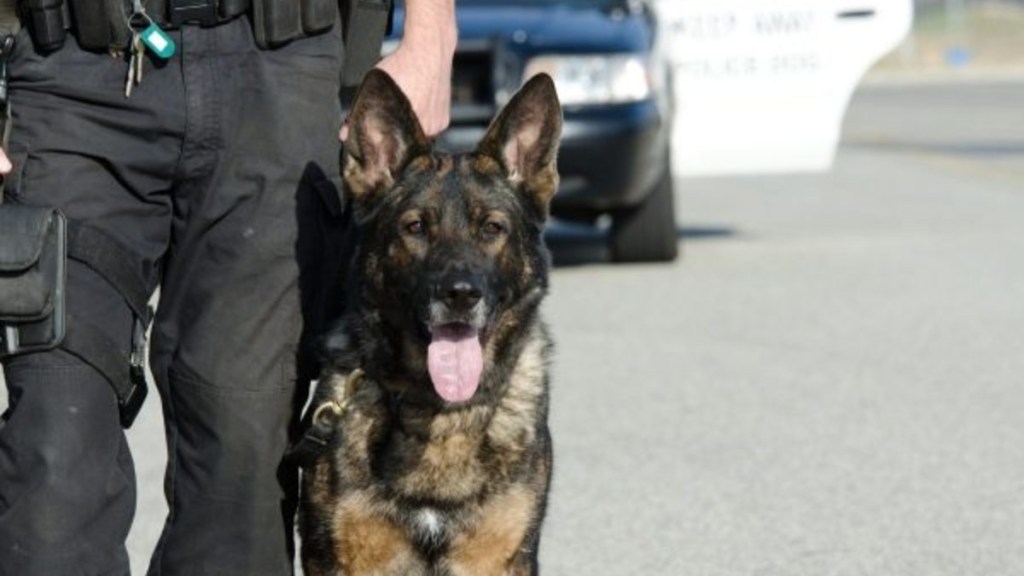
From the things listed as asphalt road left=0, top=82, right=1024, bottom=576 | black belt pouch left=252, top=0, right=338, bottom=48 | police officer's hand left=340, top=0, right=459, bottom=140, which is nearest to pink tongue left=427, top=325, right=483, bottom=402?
police officer's hand left=340, top=0, right=459, bottom=140

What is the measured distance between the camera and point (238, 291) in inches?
177

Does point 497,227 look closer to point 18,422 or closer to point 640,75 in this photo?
point 18,422

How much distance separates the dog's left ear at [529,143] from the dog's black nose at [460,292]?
33 centimetres

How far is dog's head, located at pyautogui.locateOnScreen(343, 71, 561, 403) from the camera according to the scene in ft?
14.8

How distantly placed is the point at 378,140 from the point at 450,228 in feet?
0.76

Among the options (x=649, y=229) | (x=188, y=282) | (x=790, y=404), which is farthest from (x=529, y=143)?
(x=649, y=229)

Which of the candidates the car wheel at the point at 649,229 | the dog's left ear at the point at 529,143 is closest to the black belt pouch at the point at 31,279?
the dog's left ear at the point at 529,143

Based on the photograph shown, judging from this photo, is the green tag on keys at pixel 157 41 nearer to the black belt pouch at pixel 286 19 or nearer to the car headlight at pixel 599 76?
the black belt pouch at pixel 286 19

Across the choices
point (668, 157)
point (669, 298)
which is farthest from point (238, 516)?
point (668, 157)

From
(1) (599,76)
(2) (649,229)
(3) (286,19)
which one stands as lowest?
(2) (649,229)

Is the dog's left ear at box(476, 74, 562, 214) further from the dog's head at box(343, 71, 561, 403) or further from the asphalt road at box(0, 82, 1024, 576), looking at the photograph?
the asphalt road at box(0, 82, 1024, 576)

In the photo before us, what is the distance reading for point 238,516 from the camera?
4.55 metres

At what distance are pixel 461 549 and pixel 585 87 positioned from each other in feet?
23.0

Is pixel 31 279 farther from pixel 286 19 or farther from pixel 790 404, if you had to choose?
pixel 790 404
